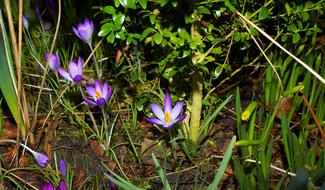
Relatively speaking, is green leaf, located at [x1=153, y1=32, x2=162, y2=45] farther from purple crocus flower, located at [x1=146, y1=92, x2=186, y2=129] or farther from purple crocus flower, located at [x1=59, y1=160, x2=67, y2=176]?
purple crocus flower, located at [x1=59, y1=160, x2=67, y2=176]

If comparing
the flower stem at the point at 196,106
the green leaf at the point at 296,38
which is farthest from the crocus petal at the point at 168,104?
the green leaf at the point at 296,38

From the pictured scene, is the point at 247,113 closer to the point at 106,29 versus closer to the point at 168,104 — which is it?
the point at 168,104

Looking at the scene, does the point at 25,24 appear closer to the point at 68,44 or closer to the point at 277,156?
the point at 68,44

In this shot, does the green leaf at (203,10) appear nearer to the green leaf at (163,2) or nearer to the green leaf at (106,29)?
the green leaf at (163,2)

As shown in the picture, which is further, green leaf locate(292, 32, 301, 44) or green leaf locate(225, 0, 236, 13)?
green leaf locate(292, 32, 301, 44)

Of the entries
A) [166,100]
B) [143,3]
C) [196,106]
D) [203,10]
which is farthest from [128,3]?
[196,106]

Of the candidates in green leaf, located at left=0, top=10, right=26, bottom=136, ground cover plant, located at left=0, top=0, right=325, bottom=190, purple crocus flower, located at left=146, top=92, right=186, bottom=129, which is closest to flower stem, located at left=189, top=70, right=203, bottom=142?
ground cover plant, located at left=0, top=0, right=325, bottom=190

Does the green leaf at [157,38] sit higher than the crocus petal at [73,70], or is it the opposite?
the green leaf at [157,38]
